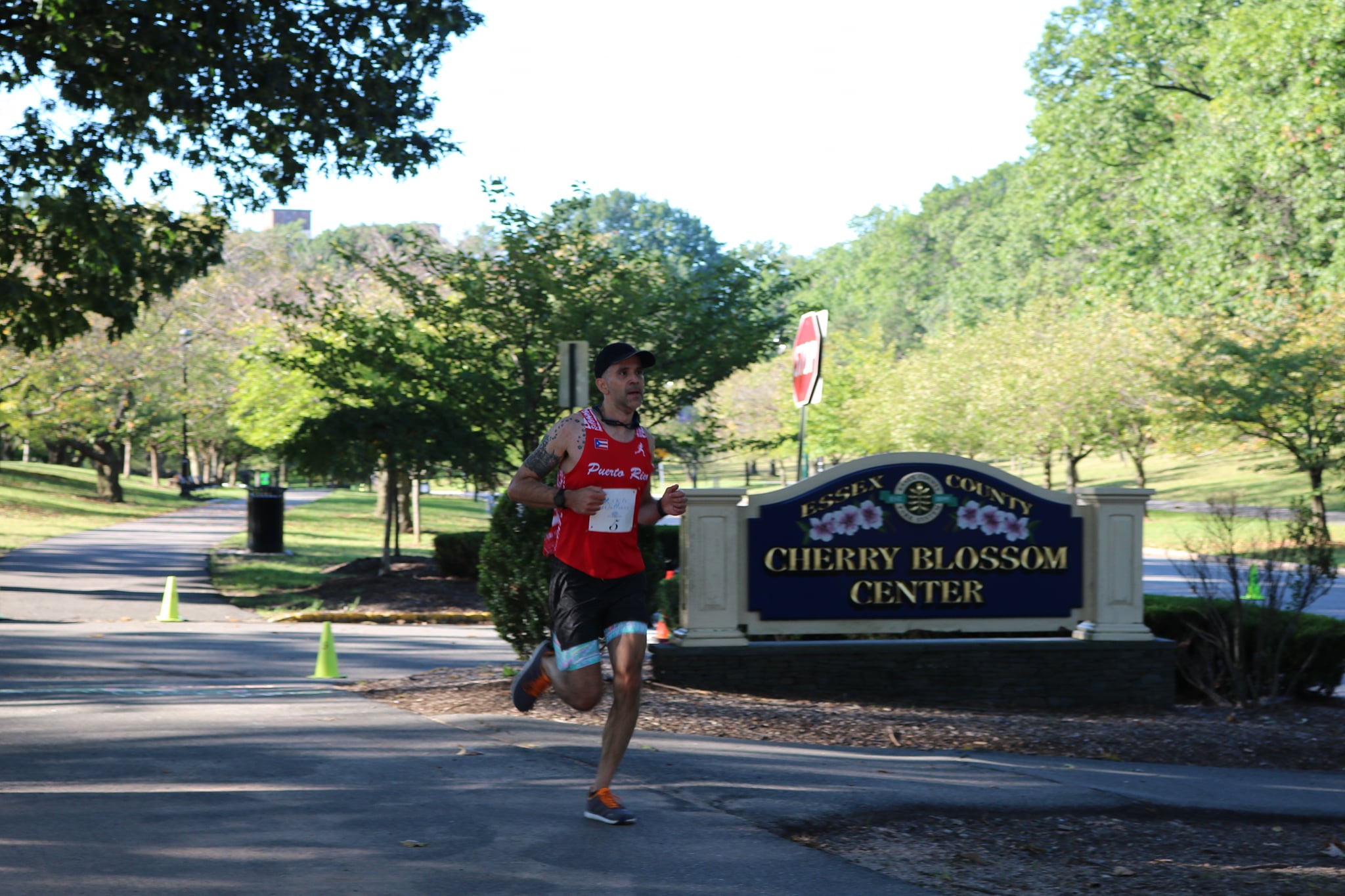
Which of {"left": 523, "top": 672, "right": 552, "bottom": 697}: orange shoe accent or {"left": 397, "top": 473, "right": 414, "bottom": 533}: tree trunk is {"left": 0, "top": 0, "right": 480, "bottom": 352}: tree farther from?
{"left": 397, "top": 473, "right": 414, "bottom": 533}: tree trunk

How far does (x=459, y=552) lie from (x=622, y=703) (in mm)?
15899

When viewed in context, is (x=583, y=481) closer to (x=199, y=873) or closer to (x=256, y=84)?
(x=199, y=873)

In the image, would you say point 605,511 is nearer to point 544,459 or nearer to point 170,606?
point 544,459

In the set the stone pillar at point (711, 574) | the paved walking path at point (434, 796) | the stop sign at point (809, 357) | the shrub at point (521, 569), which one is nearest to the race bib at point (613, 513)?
the paved walking path at point (434, 796)

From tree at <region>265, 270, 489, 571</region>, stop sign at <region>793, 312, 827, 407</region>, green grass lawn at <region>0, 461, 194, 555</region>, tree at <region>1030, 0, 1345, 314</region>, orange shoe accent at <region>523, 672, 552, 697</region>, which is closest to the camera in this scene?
orange shoe accent at <region>523, 672, 552, 697</region>

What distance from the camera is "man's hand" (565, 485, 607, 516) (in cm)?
546

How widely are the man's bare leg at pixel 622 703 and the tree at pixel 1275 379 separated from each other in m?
31.2

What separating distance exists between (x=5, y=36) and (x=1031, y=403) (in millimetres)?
40554

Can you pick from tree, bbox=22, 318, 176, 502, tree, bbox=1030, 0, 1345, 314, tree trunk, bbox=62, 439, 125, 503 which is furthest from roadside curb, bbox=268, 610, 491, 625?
tree trunk, bbox=62, 439, 125, 503

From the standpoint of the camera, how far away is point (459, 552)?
2111 cm

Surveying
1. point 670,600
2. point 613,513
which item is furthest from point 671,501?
point 670,600

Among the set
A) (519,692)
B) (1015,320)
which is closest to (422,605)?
(519,692)

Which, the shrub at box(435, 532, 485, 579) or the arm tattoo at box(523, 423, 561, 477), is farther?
the shrub at box(435, 532, 485, 579)

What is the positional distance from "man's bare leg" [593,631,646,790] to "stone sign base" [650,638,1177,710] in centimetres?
415
